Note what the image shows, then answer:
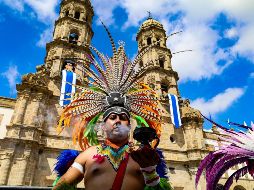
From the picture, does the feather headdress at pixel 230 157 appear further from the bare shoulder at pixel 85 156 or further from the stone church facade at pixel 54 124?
the stone church facade at pixel 54 124

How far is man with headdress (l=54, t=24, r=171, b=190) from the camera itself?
2766 mm

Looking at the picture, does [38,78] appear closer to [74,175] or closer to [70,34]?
[70,34]

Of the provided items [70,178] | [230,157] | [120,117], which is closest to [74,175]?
[70,178]

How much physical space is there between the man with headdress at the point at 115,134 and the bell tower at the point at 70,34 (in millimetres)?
14392

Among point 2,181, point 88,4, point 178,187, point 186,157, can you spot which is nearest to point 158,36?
point 88,4

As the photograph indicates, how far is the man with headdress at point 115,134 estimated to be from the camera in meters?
2.77

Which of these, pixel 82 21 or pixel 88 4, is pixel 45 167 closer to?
pixel 82 21

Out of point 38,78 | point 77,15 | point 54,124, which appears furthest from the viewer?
point 77,15

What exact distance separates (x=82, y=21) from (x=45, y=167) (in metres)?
14.8

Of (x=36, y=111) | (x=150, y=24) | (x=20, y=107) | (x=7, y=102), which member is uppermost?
(x=150, y=24)

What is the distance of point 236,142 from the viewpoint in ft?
11.0

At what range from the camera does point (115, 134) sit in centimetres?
359

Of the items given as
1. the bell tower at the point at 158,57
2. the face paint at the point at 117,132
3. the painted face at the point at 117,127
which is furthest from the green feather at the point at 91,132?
the bell tower at the point at 158,57

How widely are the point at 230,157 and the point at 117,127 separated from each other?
160 cm
